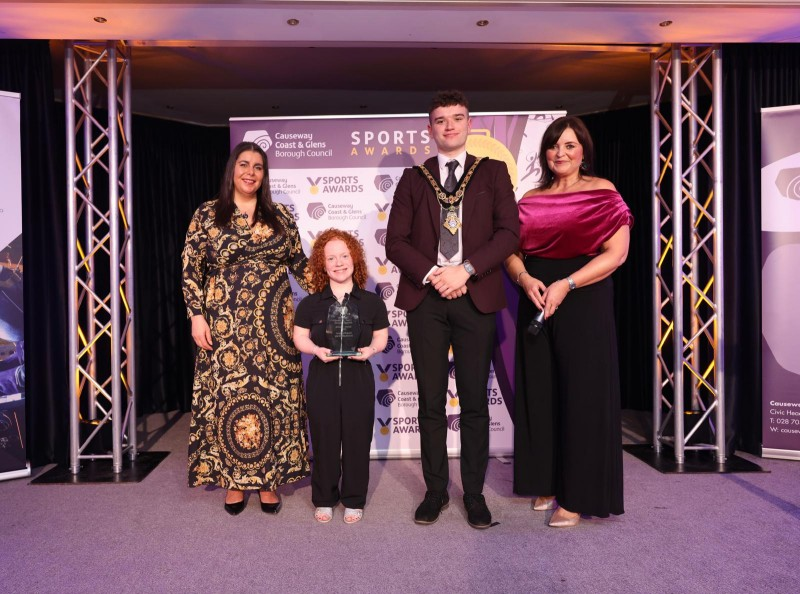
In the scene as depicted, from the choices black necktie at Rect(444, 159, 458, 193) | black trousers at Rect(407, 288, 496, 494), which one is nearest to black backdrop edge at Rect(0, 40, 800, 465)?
black trousers at Rect(407, 288, 496, 494)

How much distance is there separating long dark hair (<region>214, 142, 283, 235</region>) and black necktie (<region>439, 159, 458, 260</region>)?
0.79 m

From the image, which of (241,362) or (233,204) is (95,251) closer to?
(233,204)

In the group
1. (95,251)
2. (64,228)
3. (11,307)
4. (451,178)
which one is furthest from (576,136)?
(64,228)

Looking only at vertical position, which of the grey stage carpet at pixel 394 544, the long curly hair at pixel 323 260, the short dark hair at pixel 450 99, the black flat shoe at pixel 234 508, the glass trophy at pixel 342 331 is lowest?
the grey stage carpet at pixel 394 544

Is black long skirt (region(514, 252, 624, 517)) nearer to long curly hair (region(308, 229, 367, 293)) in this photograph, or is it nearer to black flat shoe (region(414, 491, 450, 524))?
black flat shoe (region(414, 491, 450, 524))

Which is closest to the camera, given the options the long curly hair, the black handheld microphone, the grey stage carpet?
the grey stage carpet

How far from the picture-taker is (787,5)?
2.99 meters

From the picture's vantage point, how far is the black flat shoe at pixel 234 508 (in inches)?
106

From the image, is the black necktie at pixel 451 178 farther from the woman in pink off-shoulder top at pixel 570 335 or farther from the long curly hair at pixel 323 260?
the long curly hair at pixel 323 260

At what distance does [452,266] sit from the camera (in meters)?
2.39

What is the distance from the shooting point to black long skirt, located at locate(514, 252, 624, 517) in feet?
7.85

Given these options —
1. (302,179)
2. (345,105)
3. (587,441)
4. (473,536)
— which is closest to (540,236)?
(587,441)

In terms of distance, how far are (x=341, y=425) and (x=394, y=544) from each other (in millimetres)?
551

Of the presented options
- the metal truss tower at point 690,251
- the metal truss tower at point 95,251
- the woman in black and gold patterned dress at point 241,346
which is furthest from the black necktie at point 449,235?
the metal truss tower at point 95,251
